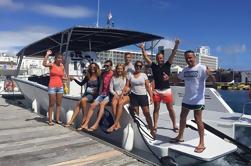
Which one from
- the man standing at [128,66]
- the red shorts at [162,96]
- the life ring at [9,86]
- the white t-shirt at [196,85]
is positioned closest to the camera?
the white t-shirt at [196,85]

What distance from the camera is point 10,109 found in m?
11.2

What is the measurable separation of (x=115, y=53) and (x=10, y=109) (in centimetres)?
464

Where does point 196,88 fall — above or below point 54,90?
above

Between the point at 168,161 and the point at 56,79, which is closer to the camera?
the point at 168,161

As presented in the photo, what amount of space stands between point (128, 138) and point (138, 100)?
792 millimetres

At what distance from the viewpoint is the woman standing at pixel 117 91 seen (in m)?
6.78

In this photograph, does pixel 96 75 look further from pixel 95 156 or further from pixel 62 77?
pixel 95 156

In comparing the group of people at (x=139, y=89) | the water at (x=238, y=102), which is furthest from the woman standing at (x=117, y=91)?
the water at (x=238, y=102)

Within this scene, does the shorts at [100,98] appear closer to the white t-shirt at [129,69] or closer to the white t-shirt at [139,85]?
the white t-shirt at [129,69]

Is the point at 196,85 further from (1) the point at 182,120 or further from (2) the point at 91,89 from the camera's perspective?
(2) the point at 91,89

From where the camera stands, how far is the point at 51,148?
239 inches

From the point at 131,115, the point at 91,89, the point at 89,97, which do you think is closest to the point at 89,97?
the point at 89,97

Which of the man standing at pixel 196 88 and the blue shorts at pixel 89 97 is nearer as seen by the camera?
the man standing at pixel 196 88

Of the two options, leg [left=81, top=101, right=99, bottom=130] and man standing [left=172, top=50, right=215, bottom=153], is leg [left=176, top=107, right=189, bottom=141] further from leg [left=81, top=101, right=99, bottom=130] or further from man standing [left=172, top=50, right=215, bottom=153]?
leg [left=81, top=101, right=99, bottom=130]
